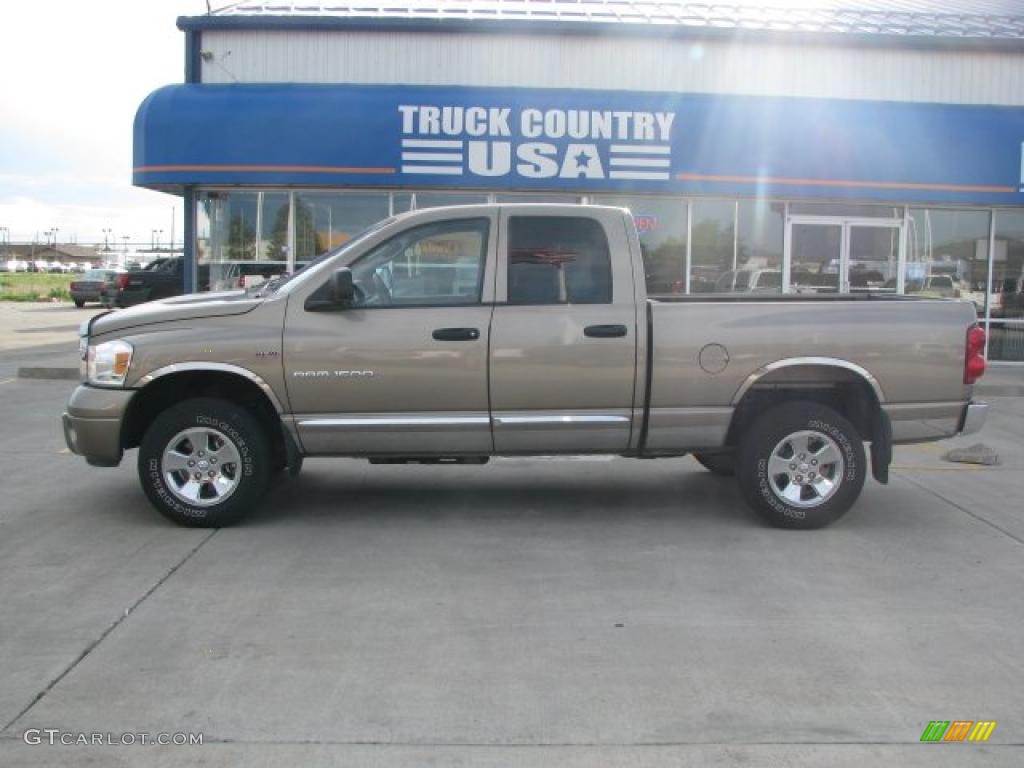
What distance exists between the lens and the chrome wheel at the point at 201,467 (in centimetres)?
634

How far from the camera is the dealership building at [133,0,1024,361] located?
14.8 meters

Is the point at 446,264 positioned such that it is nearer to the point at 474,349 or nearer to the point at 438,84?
the point at 474,349

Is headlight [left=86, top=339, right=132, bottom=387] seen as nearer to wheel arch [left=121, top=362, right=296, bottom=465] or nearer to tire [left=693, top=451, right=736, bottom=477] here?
wheel arch [left=121, top=362, right=296, bottom=465]

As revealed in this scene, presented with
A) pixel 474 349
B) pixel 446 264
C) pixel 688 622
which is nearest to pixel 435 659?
pixel 688 622

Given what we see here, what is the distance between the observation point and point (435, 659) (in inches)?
172

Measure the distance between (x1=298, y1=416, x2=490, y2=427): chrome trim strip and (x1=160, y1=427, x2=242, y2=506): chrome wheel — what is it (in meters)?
0.55

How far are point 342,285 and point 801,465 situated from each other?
316 centimetres

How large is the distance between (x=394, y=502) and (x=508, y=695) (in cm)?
339

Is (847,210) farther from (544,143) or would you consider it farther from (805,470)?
(805,470)

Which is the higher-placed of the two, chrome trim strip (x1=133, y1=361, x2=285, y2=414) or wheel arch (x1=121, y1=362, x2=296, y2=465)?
chrome trim strip (x1=133, y1=361, x2=285, y2=414)

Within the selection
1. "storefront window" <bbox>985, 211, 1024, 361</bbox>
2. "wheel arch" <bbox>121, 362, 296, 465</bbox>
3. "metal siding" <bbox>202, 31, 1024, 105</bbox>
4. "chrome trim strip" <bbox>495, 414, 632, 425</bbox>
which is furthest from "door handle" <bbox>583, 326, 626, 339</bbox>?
"storefront window" <bbox>985, 211, 1024, 361</bbox>

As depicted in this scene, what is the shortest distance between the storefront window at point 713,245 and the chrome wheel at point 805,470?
9759 millimetres

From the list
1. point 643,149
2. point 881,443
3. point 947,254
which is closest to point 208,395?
point 881,443

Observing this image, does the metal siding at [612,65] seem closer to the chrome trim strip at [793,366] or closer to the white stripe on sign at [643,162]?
the white stripe on sign at [643,162]
